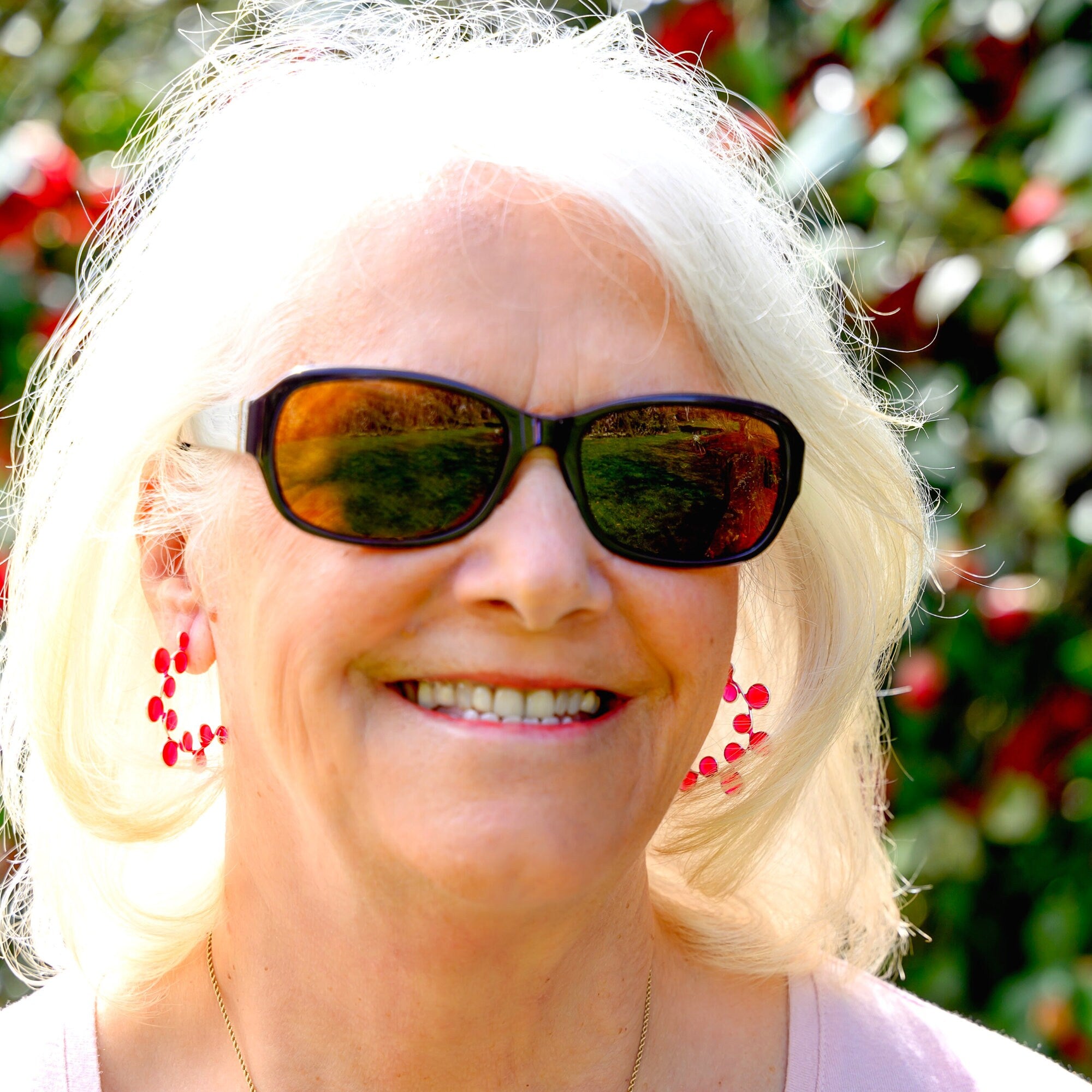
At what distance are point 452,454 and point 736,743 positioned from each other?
2.25ft

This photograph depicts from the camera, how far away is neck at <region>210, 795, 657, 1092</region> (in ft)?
4.47

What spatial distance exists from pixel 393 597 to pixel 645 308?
15.3 inches

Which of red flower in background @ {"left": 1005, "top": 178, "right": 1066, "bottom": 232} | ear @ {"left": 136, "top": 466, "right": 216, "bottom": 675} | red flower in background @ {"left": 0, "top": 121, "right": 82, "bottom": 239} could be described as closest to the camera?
ear @ {"left": 136, "top": 466, "right": 216, "bottom": 675}

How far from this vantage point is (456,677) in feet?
4.09

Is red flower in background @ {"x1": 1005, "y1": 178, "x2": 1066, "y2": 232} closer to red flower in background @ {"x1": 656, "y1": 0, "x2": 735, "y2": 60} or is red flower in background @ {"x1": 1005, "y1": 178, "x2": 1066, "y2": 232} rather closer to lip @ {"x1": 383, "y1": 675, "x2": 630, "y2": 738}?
red flower in background @ {"x1": 656, "y1": 0, "x2": 735, "y2": 60}

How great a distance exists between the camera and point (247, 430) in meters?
1.29

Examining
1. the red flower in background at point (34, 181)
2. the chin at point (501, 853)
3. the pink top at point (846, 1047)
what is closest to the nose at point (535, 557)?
the chin at point (501, 853)

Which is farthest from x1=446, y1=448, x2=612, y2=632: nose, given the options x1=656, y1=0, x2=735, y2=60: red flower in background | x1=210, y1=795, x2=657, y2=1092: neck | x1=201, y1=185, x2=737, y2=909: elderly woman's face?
x1=656, y1=0, x2=735, y2=60: red flower in background

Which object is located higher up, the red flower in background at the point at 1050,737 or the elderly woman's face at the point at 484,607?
the elderly woman's face at the point at 484,607

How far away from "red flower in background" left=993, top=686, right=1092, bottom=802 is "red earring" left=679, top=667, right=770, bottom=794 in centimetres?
83

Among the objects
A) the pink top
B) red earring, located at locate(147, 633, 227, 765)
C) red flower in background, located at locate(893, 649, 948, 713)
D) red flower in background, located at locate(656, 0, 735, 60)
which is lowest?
red flower in background, located at locate(893, 649, 948, 713)

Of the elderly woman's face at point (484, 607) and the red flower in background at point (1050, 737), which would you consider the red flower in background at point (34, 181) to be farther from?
the red flower in background at point (1050, 737)

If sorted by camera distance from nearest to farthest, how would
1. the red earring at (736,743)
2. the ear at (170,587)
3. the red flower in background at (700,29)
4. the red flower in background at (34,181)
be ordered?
1. the ear at (170,587)
2. the red earring at (736,743)
3. the red flower in background at (700,29)
4. the red flower in background at (34,181)

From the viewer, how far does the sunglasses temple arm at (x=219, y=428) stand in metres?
1.30
